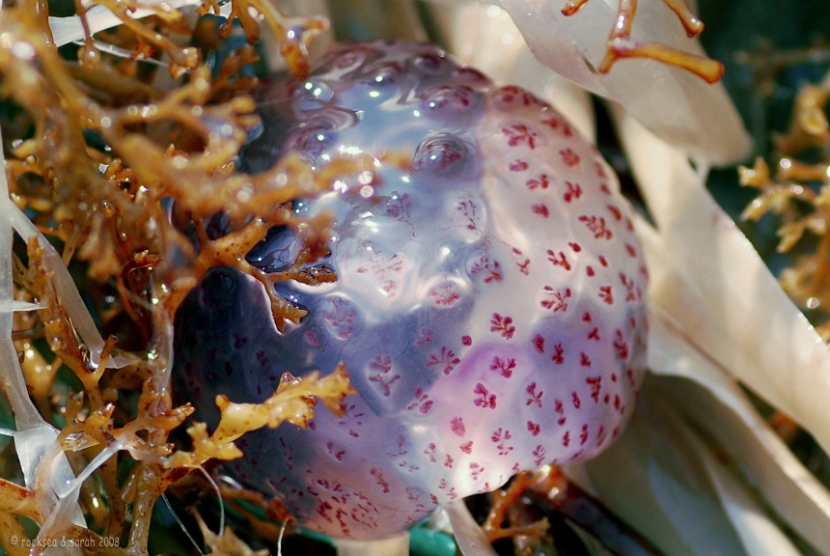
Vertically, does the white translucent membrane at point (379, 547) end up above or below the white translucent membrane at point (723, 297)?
below

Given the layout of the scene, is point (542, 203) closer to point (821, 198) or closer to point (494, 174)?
point (494, 174)

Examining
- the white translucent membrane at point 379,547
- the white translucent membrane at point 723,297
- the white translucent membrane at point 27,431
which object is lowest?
the white translucent membrane at point 379,547

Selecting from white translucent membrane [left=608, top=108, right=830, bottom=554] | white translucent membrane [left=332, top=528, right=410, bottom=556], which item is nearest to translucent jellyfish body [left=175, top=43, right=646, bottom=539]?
white translucent membrane [left=332, top=528, right=410, bottom=556]

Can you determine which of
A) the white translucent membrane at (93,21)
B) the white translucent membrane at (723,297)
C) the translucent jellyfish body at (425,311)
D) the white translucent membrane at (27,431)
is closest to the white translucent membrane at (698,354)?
the white translucent membrane at (723,297)

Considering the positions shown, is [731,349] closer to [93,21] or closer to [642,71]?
[642,71]

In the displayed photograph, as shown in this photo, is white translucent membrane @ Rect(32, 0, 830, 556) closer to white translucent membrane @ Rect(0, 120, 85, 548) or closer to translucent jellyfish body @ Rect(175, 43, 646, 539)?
translucent jellyfish body @ Rect(175, 43, 646, 539)

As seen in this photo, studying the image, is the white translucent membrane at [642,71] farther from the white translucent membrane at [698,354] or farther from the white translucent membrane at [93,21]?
the white translucent membrane at [93,21]

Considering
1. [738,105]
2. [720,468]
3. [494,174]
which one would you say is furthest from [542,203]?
[738,105]
